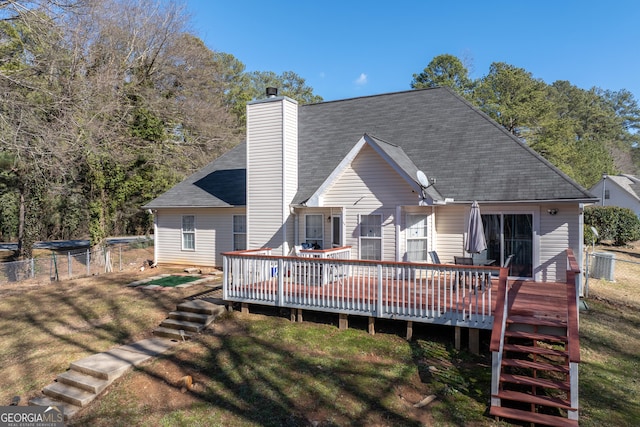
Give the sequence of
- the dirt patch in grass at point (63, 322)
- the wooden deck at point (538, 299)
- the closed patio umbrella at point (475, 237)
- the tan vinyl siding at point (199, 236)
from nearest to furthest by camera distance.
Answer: the wooden deck at point (538, 299)
the dirt patch in grass at point (63, 322)
the closed patio umbrella at point (475, 237)
the tan vinyl siding at point (199, 236)

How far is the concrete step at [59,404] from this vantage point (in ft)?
20.7

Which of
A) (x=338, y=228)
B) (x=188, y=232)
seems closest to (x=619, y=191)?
(x=338, y=228)

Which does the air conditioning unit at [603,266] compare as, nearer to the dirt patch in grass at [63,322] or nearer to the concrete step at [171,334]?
the concrete step at [171,334]

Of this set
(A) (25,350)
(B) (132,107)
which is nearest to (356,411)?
(A) (25,350)

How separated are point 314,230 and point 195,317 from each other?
525 centimetres

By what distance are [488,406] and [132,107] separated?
70.7 feet

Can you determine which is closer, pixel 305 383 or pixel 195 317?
pixel 305 383

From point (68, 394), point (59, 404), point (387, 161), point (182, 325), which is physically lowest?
point (59, 404)

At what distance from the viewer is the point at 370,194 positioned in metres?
11.2

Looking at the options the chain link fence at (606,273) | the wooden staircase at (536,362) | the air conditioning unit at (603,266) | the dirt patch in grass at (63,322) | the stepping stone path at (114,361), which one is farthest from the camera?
the air conditioning unit at (603,266)

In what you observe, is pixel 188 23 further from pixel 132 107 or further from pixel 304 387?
pixel 304 387

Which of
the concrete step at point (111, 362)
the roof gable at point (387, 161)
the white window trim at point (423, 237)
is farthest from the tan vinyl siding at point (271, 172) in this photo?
the concrete step at point (111, 362)

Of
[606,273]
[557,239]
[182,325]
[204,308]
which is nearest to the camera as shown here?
[182,325]

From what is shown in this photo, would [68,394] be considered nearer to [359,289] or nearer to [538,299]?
[359,289]
